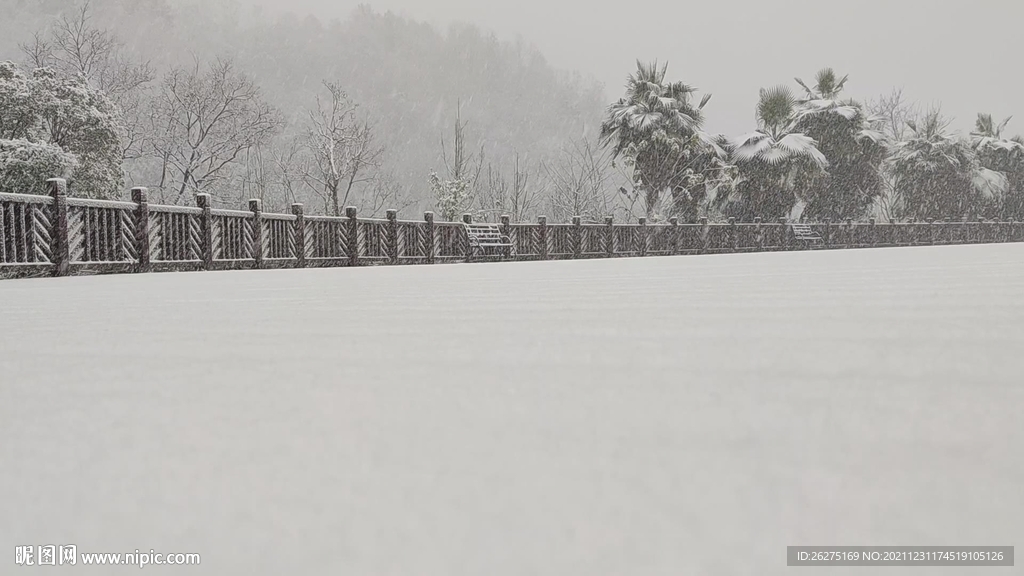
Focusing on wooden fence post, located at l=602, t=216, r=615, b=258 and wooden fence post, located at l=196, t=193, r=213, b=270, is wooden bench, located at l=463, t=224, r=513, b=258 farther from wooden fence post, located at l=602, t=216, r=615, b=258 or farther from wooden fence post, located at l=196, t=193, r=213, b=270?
wooden fence post, located at l=196, t=193, r=213, b=270

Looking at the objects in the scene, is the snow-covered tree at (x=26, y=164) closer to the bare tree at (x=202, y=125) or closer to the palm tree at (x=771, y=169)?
the bare tree at (x=202, y=125)

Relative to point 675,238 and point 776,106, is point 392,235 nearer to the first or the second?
point 675,238

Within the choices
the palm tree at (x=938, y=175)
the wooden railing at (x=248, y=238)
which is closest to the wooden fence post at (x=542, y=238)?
the wooden railing at (x=248, y=238)

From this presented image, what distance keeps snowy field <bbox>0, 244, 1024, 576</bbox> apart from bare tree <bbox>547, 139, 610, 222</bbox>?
28.4 meters

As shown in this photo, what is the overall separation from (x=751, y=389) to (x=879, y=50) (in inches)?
1936

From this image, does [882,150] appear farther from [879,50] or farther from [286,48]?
[286,48]

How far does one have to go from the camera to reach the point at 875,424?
568 mm

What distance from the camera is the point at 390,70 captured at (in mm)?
44312

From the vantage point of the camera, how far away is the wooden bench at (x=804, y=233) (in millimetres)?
20438

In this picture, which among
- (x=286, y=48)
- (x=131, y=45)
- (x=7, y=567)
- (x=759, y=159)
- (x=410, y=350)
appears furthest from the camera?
(x=286, y=48)

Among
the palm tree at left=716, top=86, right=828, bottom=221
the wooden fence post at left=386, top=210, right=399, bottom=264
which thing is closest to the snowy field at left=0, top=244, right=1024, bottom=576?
the wooden fence post at left=386, top=210, right=399, bottom=264

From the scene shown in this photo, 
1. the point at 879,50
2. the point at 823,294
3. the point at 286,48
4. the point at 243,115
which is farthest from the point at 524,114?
the point at 823,294

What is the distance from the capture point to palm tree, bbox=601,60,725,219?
2086cm

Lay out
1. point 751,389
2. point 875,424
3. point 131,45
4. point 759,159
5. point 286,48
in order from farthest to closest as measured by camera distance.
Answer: point 286,48, point 131,45, point 759,159, point 751,389, point 875,424
